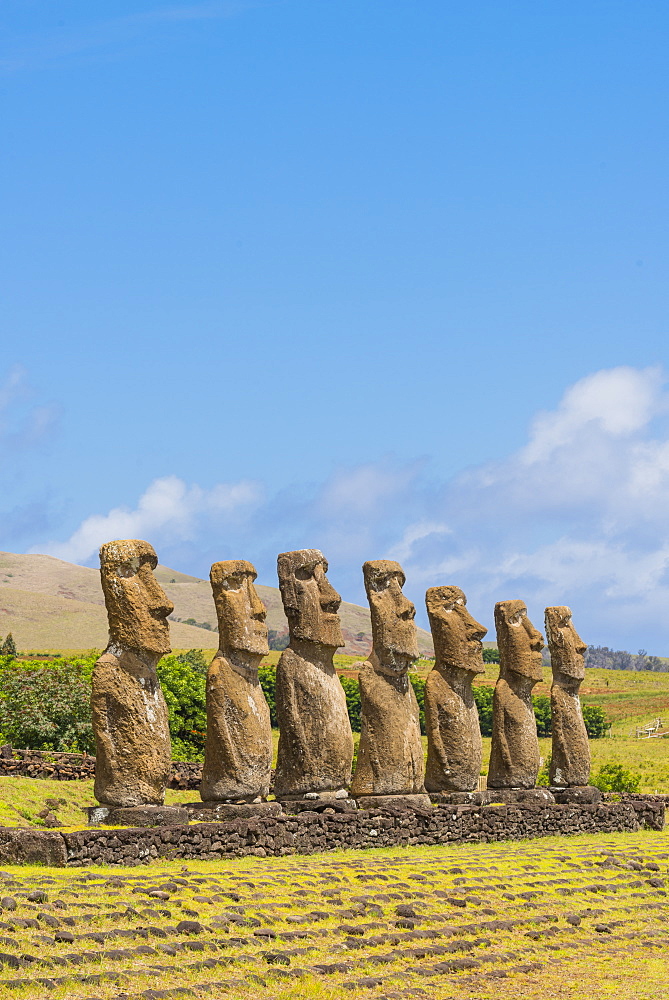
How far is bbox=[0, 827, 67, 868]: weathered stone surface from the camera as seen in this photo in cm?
1530

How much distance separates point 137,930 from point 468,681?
1153cm

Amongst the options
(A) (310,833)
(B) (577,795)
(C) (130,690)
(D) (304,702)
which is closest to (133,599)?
(C) (130,690)

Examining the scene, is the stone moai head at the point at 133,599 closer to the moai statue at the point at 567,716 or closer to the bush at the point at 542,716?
the moai statue at the point at 567,716

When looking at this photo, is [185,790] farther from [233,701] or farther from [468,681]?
[233,701]

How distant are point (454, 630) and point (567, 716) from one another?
5.27 meters

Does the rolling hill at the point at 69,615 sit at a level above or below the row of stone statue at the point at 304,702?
above

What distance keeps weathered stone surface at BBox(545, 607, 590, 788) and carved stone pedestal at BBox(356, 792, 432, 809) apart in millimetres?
6026

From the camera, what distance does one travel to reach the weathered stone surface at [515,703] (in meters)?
24.6

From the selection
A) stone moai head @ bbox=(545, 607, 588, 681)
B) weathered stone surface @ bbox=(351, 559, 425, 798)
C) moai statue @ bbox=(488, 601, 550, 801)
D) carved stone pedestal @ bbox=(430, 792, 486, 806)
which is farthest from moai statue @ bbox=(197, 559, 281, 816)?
stone moai head @ bbox=(545, 607, 588, 681)

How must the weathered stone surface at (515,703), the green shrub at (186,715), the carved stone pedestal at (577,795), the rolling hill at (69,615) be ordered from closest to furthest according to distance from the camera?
1. the weathered stone surface at (515,703)
2. the carved stone pedestal at (577,795)
3. the green shrub at (186,715)
4. the rolling hill at (69,615)

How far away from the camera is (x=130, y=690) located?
16.8 meters

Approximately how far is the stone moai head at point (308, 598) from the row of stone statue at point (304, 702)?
0.07ft

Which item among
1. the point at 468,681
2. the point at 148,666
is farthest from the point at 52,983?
the point at 468,681

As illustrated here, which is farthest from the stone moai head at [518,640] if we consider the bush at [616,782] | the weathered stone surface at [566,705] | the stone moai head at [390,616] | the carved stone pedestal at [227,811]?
the bush at [616,782]
